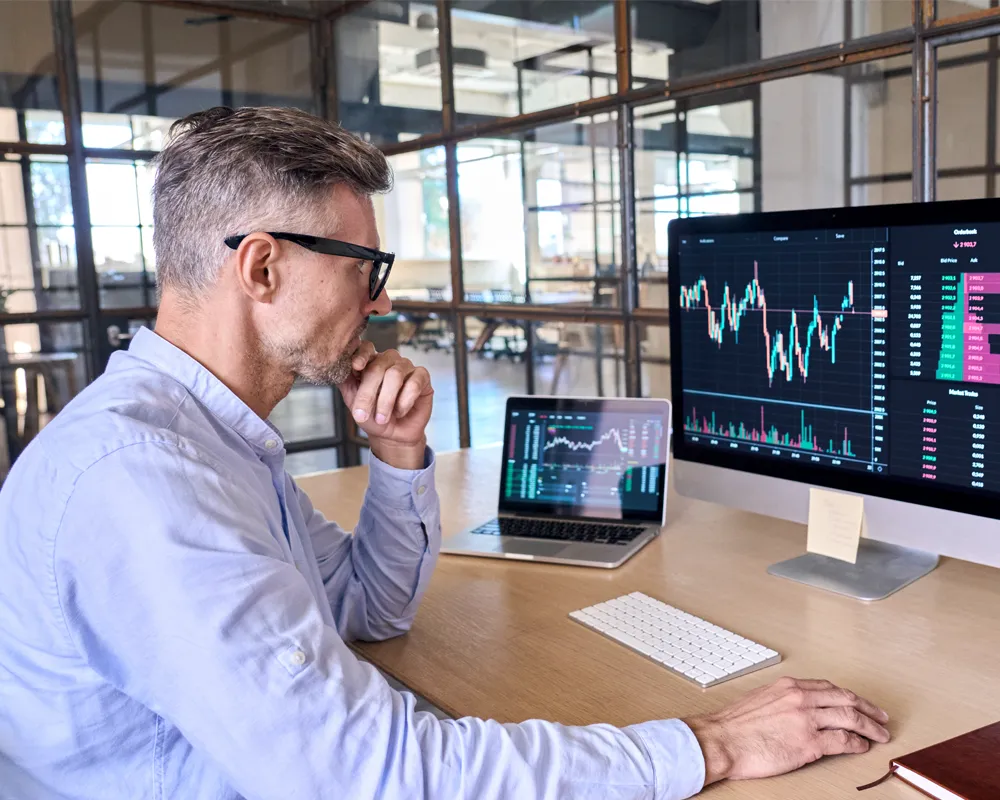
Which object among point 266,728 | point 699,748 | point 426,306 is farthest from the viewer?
point 426,306

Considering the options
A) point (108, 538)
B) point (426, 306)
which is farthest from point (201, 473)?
point (426, 306)

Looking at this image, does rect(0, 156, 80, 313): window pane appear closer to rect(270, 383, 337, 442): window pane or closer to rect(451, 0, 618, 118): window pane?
rect(270, 383, 337, 442): window pane

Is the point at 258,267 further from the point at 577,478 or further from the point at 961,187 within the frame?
the point at 961,187

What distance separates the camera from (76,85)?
12.1 feet

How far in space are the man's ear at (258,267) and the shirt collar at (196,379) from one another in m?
0.09

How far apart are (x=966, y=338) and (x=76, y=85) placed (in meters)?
3.60

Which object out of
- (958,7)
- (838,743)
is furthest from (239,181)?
(958,7)

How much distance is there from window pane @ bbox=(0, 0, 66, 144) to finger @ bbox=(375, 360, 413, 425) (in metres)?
3.00

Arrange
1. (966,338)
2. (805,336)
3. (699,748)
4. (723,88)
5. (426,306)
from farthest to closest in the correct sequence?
(426,306)
(723,88)
(805,336)
(966,338)
(699,748)

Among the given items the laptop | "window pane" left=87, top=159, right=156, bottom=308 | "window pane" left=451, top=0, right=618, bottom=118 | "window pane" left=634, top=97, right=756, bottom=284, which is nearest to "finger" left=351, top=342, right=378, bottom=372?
the laptop

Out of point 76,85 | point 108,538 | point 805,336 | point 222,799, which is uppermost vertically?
point 76,85

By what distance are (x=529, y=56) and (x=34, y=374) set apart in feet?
7.60

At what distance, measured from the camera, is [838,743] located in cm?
→ 88

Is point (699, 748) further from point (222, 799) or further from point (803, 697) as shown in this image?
point (222, 799)
